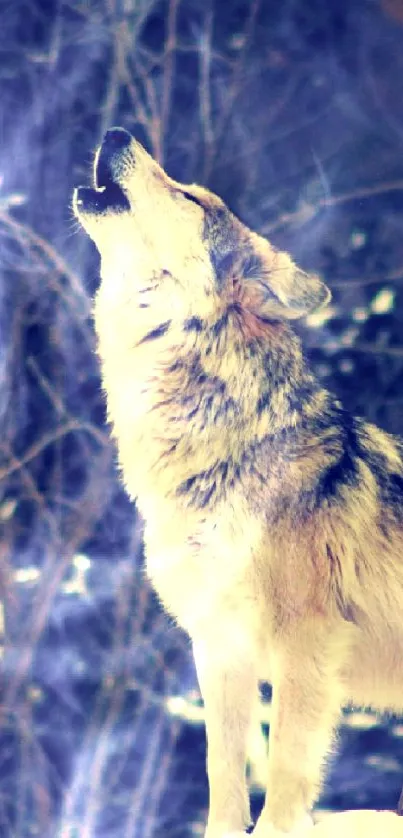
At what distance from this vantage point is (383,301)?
1.76m

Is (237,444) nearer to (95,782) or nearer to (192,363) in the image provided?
(192,363)

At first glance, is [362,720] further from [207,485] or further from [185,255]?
[185,255]

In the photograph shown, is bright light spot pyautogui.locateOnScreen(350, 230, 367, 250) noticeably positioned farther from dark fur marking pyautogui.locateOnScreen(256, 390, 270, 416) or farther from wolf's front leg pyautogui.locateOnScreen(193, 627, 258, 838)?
wolf's front leg pyautogui.locateOnScreen(193, 627, 258, 838)

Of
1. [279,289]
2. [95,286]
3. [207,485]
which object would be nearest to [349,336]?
[279,289]

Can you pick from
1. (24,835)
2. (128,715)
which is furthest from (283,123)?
(24,835)

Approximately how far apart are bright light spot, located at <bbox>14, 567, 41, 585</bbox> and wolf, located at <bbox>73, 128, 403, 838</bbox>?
Result: 28 centimetres

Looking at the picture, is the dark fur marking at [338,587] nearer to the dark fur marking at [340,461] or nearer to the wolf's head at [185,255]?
the dark fur marking at [340,461]

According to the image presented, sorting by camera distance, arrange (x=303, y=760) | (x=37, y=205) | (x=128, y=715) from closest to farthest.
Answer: (x=303, y=760) → (x=128, y=715) → (x=37, y=205)

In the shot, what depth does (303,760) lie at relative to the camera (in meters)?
1.62

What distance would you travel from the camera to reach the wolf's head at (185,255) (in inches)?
67.3

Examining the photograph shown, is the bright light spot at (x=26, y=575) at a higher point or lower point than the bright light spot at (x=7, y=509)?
lower

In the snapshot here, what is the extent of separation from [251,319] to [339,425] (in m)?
0.28

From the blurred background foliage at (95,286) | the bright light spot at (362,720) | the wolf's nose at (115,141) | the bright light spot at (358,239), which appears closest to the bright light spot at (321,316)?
the blurred background foliage at (95,286)

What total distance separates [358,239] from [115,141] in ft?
1.81
